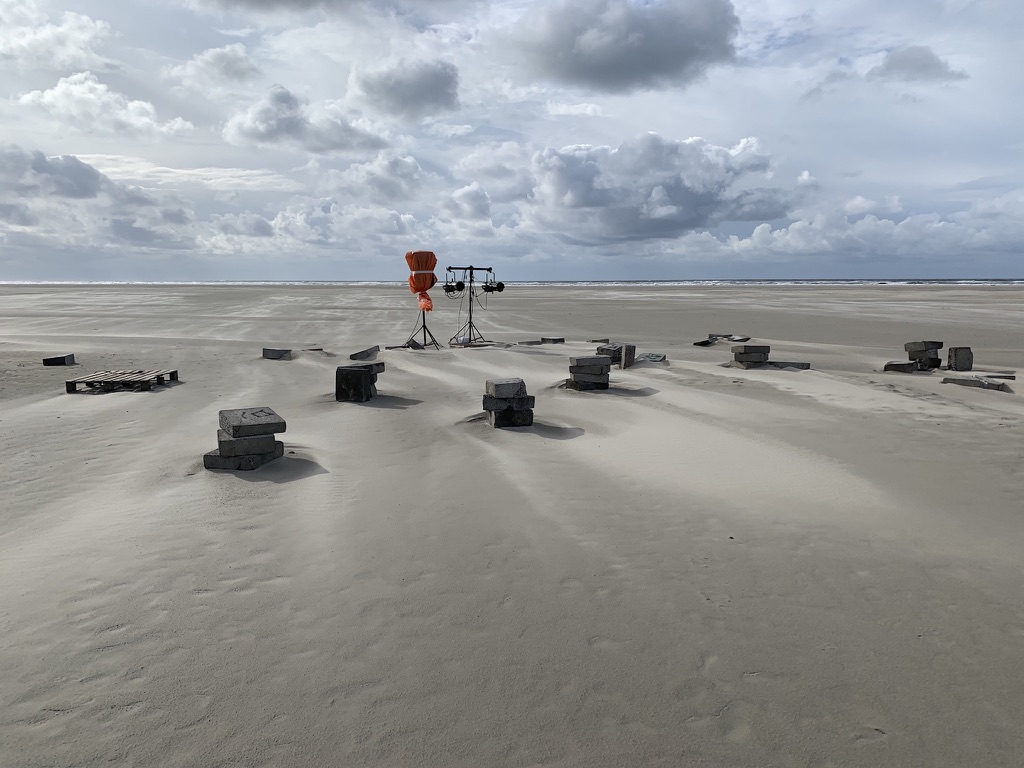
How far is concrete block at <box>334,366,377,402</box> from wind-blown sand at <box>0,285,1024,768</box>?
2.60 feet

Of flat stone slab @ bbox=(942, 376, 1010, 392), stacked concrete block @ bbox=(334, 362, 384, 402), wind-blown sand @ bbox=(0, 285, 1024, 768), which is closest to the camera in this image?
wind-blown sand @ bbox=(0, 285, 1024, 768)

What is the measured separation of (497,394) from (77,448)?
5.15m

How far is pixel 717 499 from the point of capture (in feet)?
19.0

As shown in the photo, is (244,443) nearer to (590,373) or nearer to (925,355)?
(590,373)

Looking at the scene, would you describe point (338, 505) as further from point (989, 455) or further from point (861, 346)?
point (861, 346)

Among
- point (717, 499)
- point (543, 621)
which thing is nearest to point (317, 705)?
point (543, 621)

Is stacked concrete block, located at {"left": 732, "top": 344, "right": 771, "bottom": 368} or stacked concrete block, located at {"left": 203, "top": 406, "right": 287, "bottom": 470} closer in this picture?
stacked concrete block, located at {"left": 203, "top": 406, "right": 287, "bottom": 470}

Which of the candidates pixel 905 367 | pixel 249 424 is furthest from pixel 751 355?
pixel 249 424

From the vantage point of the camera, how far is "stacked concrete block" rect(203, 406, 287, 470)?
21.4 feet

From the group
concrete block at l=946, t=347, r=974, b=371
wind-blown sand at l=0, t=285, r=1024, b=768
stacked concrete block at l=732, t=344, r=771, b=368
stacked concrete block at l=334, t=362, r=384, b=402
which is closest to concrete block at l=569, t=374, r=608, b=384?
wind-blown sand at l=0, t=285, r=1024, b=768

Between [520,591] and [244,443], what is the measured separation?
12.5ft

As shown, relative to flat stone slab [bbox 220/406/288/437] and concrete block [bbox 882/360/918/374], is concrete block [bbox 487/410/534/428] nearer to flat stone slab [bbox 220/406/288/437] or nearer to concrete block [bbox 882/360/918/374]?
flat stone slab [bbox 220/406/288/437]

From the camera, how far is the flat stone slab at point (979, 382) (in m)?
11.3

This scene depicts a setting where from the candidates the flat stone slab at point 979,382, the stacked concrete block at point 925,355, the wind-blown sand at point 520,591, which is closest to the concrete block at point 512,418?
the wind-blown sand at point 520,591
